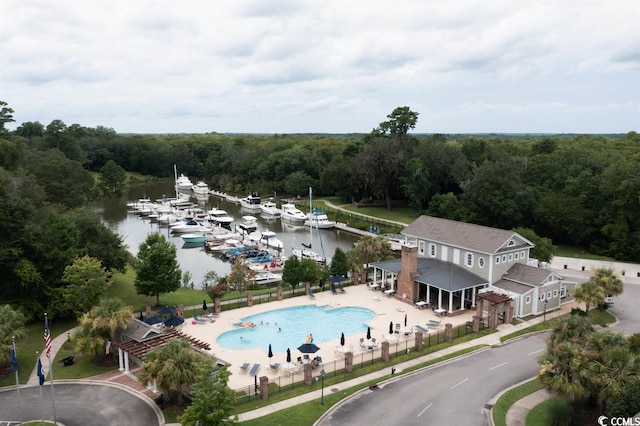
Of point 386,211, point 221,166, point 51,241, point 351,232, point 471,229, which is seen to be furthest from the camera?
point 221,166

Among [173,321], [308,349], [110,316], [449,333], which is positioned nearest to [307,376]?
[308,349]

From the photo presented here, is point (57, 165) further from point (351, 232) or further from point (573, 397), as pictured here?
point (573, 397)

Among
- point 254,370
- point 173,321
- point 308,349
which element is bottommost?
point 254,370

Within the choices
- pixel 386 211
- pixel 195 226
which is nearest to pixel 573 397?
pixel 195 226

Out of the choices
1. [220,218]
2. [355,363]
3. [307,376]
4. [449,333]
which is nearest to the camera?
[307,376]

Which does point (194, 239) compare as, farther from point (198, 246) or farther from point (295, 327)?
point (295, 327)

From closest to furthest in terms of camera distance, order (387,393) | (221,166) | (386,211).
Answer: (387,393) < (386,211) < (221,166)

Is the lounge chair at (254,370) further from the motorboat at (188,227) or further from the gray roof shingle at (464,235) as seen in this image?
the motorboat at (188,227)
